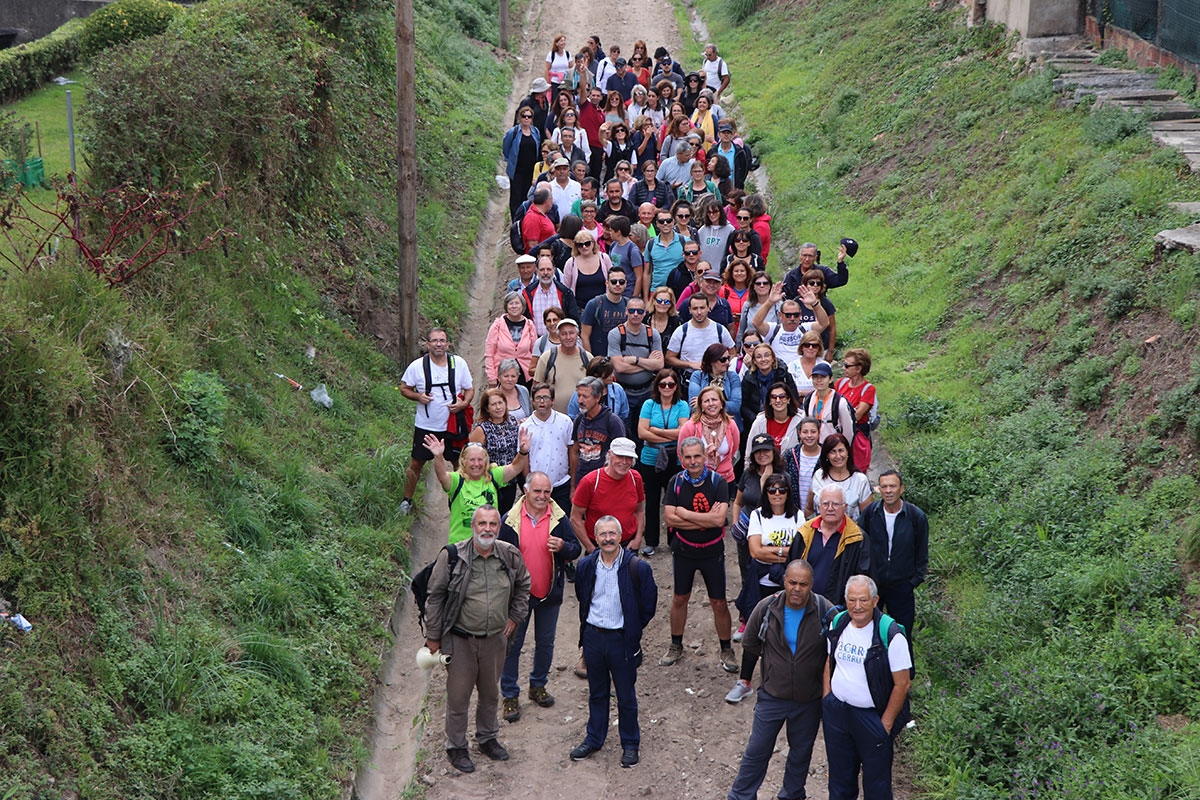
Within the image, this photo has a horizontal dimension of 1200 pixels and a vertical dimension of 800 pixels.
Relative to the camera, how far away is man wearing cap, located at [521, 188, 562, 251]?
1380cm

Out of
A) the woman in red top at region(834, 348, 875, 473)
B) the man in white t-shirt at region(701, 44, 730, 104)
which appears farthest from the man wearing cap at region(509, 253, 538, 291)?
the man in white t-shirt at region(701, 44, 730, 104)

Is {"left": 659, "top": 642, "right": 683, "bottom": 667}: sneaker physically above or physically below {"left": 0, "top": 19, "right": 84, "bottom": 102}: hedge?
below

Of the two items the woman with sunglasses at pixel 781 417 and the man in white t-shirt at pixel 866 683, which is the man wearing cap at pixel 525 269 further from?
the man in white t-shirt at pixel 866 683

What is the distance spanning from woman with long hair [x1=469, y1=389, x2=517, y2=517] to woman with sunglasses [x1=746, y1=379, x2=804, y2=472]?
6.62 feet

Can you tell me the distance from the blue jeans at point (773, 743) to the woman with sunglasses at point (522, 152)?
1054 centimetres

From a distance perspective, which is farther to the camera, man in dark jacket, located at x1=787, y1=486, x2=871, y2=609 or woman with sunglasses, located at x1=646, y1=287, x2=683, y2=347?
woman with sunglasses, located at x1=646, y1=287, x2=683, y2=347

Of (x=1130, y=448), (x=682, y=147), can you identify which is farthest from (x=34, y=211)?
(x=1130, y=448)

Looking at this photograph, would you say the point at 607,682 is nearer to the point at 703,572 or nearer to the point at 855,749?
the point at 703,572

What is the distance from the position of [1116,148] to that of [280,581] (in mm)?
10555

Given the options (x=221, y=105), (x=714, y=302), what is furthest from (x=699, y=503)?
(x=221, y=105)

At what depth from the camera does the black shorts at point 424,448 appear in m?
10.5

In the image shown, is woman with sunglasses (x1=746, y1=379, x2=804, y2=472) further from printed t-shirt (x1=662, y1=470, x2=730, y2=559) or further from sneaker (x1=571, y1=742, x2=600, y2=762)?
sneaker (x1=571, y1=742, x2=600, y2=762)

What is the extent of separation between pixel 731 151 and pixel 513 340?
260 inches

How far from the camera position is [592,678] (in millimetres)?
7840
